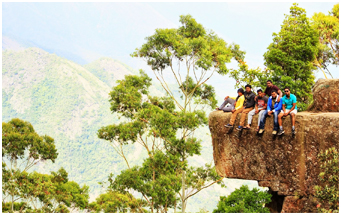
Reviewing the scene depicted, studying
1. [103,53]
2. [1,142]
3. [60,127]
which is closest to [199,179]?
[1,142]

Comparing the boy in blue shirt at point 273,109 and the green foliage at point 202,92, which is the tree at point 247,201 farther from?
the green foliage at point 202,92

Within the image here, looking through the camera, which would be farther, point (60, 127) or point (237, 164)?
point (60, 127)

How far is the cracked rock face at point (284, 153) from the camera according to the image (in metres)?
10.3

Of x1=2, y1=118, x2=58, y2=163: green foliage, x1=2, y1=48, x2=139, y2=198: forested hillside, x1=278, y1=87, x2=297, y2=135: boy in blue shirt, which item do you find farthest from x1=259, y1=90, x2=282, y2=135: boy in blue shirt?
x1=2, y1=48, x2=139, y2=198: forested hillside

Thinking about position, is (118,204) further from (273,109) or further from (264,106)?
(273,109)

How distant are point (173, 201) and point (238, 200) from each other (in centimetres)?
772

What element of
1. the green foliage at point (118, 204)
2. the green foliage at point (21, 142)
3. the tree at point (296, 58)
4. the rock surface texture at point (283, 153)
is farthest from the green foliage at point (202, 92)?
the rock surface texture at point (283, 153)

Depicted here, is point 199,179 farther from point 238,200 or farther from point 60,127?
point 60,127

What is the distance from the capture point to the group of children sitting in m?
10.6

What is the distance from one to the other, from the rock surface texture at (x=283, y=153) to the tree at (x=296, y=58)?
6.12 m

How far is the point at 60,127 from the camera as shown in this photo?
7956 cm

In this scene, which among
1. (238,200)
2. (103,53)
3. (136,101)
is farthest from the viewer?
(103,53)

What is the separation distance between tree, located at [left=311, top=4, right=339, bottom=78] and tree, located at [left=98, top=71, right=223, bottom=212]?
25.1 feet

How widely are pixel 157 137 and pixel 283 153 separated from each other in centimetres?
1073
